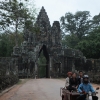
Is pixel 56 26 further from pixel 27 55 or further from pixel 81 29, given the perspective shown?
pixel 81 29

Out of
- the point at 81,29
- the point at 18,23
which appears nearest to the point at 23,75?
the point at 18,23

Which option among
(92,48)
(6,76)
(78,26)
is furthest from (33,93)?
(78,26)

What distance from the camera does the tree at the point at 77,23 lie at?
69.7 m

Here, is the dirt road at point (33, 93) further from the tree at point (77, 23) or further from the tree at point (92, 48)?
the tree at point (77, 23)

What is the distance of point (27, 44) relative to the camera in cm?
4309

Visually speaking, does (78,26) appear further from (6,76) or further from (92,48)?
(6,76)

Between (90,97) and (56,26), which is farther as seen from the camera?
(56,26)

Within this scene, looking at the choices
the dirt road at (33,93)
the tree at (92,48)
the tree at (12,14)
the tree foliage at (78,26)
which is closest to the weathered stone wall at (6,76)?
the dirt road at (33,93)

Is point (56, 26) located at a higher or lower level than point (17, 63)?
higher

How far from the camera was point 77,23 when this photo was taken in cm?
7144

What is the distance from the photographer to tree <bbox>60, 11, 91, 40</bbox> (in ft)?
229

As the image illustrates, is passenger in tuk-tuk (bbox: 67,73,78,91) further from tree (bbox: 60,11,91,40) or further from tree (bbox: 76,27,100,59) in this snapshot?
tree (bbox: 60,11,91,40)

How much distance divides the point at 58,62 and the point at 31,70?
4.67 meters

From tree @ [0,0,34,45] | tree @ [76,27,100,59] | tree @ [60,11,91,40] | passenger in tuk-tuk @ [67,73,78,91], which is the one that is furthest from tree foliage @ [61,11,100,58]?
passenger in tuk-tuk @ [67,73,78,91]
